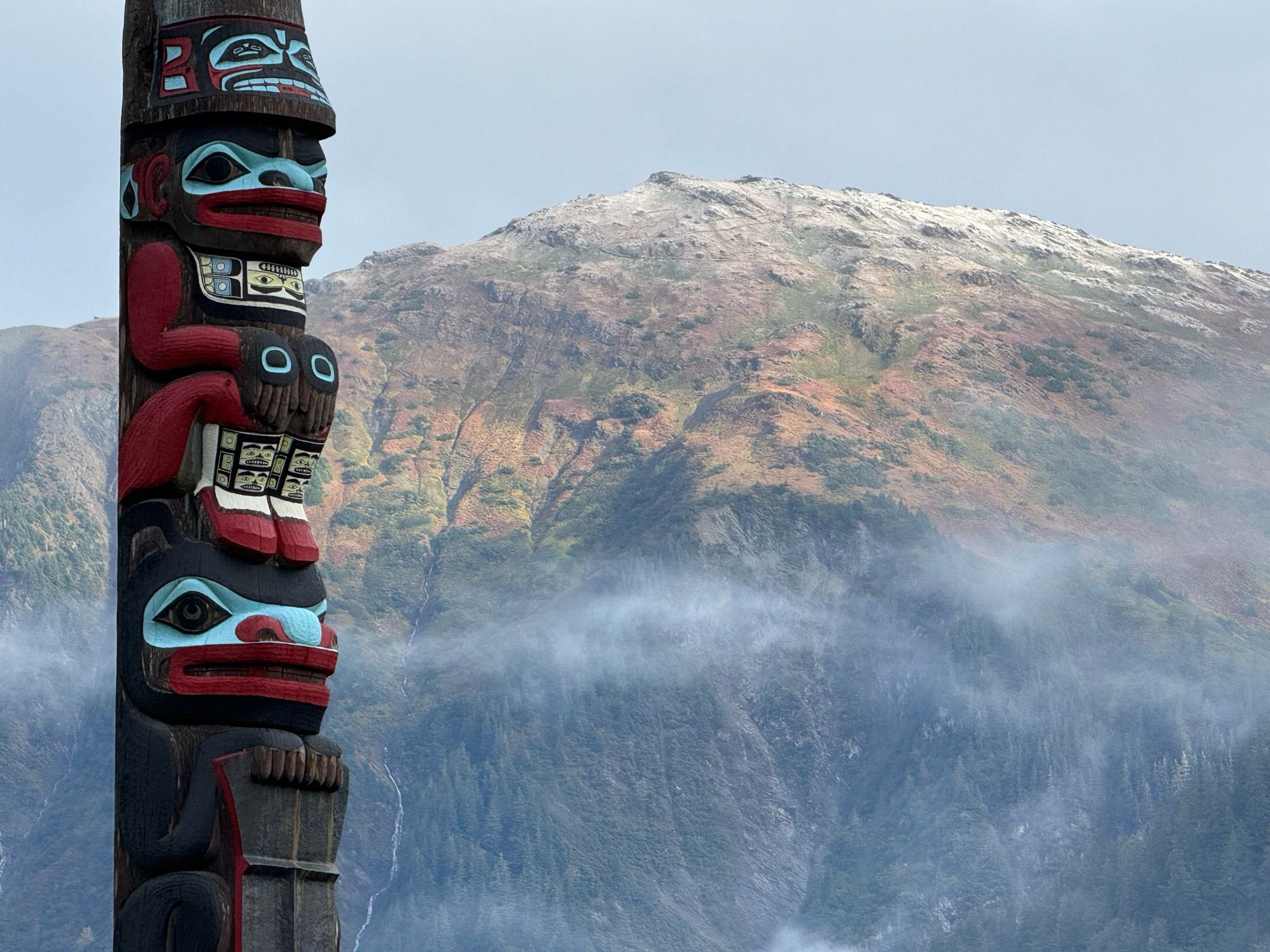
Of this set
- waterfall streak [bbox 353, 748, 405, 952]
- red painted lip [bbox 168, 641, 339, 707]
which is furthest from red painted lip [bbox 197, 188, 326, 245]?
waterfall streak [bbox 353, 748, 405, 952]

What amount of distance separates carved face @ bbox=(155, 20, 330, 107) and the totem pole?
0.04ft

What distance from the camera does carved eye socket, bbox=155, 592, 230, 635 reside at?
11.7 m

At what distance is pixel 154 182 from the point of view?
12.6m

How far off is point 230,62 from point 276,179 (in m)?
0.78

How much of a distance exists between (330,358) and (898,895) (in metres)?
93.8

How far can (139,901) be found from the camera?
11133mm

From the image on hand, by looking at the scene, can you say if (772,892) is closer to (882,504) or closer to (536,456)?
(882,504)

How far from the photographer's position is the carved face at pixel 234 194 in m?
12.5

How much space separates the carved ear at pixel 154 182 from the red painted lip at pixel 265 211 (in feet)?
0.91

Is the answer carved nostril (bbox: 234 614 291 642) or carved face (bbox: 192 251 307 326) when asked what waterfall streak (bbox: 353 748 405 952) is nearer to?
carved face (bbox: 192 251 307 326)

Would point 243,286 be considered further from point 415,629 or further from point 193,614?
point 415,629

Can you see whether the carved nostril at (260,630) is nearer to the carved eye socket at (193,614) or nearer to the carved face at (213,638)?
the carved face at (213,638)

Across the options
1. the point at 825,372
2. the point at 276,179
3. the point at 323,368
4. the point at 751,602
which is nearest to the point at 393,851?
the point at 751,602

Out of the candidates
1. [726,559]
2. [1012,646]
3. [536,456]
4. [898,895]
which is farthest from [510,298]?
[898,895]
